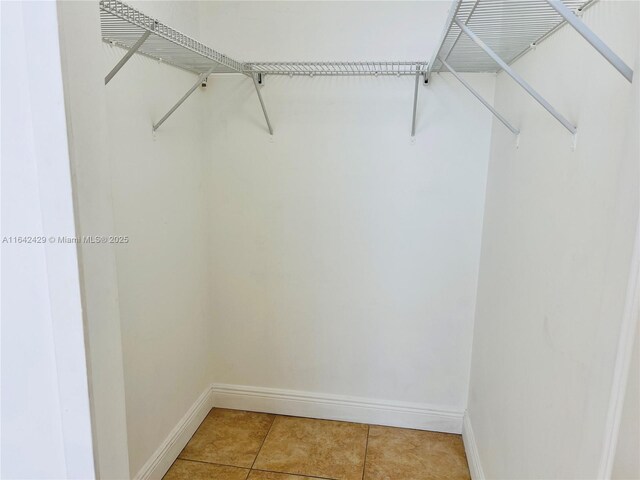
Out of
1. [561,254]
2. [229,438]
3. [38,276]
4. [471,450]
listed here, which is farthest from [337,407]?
[38,276]

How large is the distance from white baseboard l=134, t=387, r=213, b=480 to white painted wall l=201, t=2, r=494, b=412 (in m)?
0.26

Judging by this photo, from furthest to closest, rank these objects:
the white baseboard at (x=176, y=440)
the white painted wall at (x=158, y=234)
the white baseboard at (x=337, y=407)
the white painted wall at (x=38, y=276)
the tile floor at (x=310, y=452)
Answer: the white baseboard at (x=337, y=407) → the tile floor at (x=310, y=452) → the white baseboard at (x=176, y=440) → the white painted wall at (x=158, y=234) → the white painted wall at (x=38, y=276)

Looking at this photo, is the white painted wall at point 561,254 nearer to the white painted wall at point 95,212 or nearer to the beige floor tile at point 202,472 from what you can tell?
the white painted wall at point 95,212

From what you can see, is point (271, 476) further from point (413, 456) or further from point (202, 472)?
point (413, 456)

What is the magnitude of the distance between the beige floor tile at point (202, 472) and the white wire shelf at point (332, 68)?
1.82 metres

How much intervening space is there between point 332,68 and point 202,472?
1971mm

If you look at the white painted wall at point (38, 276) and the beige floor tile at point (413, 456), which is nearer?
the white painted wall at point (38, 276)

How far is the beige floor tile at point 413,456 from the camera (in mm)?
1979

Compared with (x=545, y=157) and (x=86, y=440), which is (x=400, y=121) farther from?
(x=86, y=440)

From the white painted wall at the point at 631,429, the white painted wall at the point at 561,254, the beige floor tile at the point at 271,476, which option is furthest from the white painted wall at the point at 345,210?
the white painted wall at the point at 631,429

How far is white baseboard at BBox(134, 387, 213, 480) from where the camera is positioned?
6.09ft

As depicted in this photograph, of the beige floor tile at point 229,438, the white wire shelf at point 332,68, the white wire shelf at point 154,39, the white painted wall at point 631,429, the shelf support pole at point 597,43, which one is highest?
the white wire shelf at point 332,68

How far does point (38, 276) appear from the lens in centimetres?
66

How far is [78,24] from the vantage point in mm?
624
